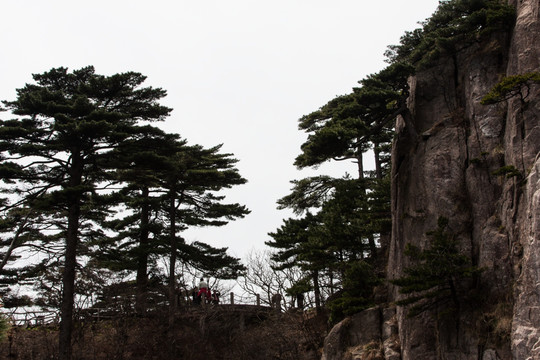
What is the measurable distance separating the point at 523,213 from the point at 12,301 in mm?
21409

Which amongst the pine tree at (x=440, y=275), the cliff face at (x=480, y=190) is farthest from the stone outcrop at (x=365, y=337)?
the pine tree at (x=440, y=275)

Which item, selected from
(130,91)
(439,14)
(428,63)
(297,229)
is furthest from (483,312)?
(130,91)

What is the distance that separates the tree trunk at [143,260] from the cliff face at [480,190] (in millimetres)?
12072

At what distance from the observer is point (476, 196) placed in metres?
16.8

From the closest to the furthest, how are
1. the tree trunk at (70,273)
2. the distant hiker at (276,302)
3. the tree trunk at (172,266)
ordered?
1. the tree trunk at (70,273)
2. the distant hiker at (276,302)
3. the tree trunk at (172,266)

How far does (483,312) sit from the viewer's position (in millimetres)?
14453

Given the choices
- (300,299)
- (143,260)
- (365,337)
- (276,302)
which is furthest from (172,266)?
(365,337)

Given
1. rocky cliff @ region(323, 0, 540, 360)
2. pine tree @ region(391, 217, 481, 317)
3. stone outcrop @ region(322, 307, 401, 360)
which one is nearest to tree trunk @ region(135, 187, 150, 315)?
stone outcrop @ region(322, 307, 401, 360)

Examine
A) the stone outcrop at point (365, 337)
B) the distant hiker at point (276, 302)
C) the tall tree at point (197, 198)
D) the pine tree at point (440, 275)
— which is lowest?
the stone outcrop at point (365, 337)

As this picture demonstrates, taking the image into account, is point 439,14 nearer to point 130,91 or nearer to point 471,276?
point 471,276

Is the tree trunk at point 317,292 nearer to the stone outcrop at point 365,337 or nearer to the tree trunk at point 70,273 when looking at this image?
the stone outcrop at point 365,337

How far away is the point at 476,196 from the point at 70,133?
15167mm

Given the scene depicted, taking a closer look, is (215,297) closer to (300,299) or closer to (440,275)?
(300,299)

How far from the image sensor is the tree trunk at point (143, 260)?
24.3 metres
